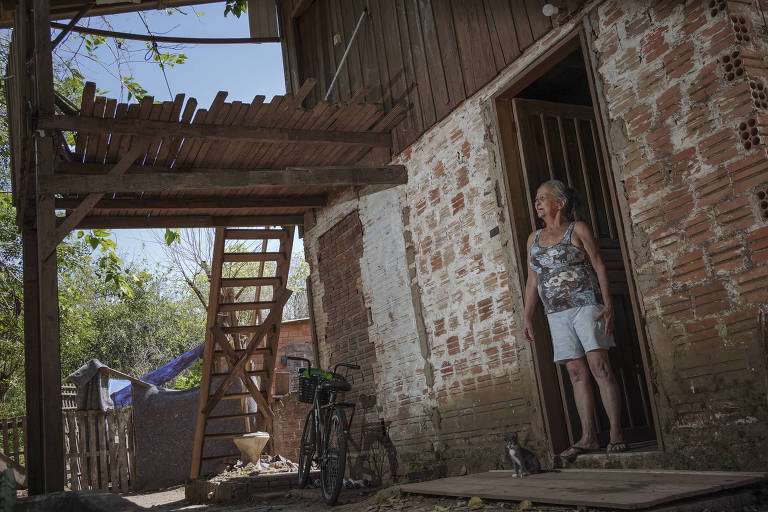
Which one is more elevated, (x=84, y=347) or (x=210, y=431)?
(x=84, y=347)

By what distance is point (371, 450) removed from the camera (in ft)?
26.6

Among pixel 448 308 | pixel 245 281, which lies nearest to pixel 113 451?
pixel 245 281

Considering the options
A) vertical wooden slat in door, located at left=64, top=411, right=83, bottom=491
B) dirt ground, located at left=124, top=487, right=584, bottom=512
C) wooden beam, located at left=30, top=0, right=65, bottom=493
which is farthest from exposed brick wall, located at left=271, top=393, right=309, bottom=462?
wooden beam, located at left=30, top=0, right=65, bottom=493

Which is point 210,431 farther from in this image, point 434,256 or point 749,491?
point 749,491

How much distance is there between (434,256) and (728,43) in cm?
358

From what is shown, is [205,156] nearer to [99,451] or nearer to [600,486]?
[600,486]

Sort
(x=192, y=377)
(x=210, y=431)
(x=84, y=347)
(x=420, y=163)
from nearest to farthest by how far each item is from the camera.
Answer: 1. (x=420, y=163)
2. (x=210, y=431)
3. (x=192, y=377)
4. (x=84, y=347)

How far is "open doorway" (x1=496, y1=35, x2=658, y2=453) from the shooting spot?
18.4 feet

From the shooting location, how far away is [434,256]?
7023 mm

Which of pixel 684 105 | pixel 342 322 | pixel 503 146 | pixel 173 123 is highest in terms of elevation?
pixel 173 123

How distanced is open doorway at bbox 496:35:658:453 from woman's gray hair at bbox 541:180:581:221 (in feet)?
0.78

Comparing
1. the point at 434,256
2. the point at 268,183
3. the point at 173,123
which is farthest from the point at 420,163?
the point at 173,123

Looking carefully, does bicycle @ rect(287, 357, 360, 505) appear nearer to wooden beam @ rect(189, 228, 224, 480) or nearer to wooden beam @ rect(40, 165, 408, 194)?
wooden beam @ rect(40, 165, 408, 194)

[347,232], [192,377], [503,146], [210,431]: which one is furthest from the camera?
[192,377]
